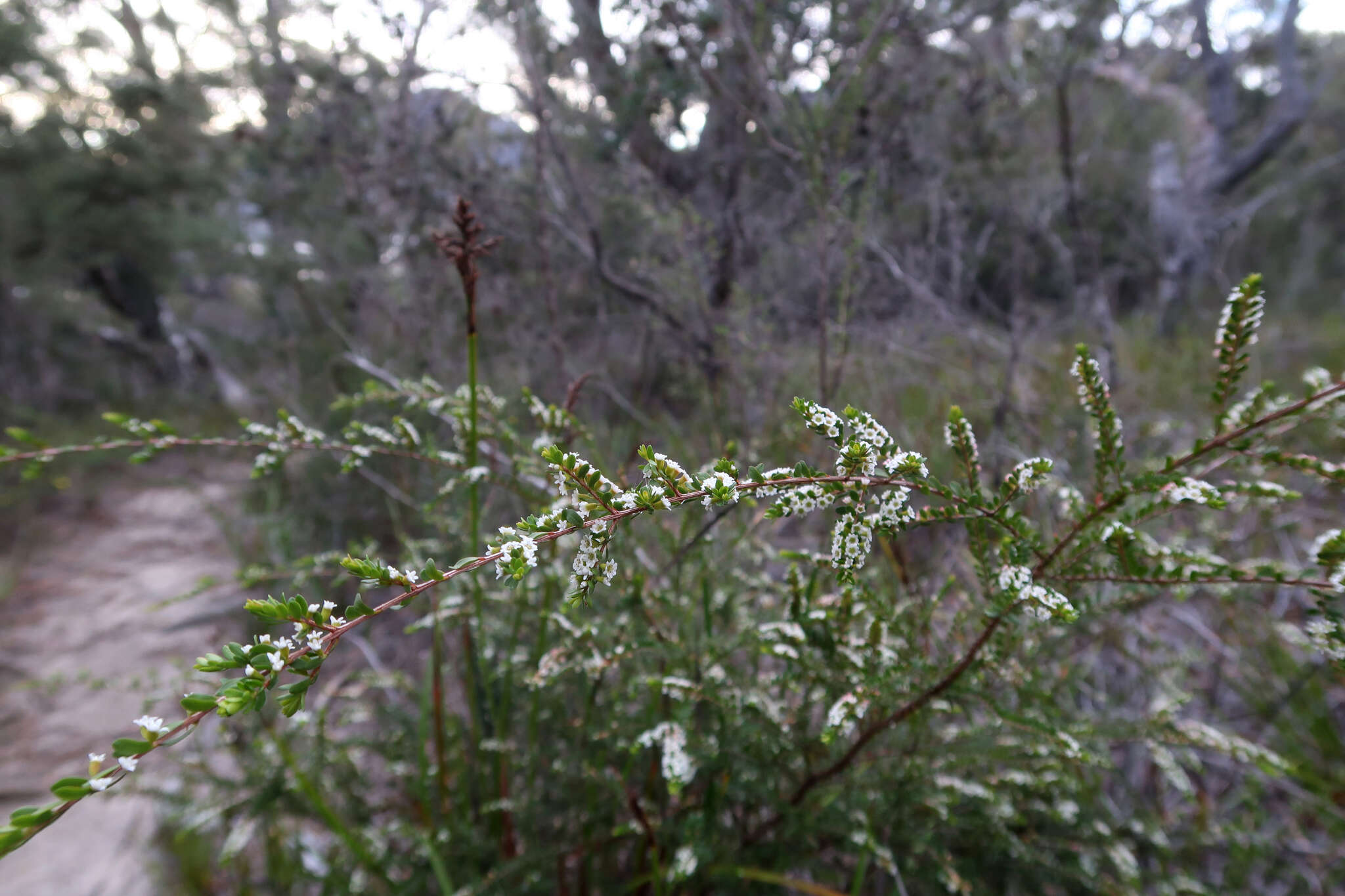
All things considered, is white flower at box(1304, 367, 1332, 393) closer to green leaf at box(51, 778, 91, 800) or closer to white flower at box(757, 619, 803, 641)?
white flower at box(757, 619, 803, 641)

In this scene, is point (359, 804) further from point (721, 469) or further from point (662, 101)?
point (662, 101)

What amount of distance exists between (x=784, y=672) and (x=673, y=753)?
288mm

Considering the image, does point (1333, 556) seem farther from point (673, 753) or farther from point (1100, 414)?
point (673, 753)

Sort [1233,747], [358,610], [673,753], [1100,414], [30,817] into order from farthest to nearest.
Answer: [1233,747], [673,753], [1100,414], [358,610], [30,817]

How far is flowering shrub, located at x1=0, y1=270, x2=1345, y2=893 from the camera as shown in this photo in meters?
0.69

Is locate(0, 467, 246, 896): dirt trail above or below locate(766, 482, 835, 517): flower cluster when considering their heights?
below

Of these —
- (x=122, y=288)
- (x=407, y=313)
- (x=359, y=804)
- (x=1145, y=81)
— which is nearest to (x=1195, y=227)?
(x=1145, y=81)

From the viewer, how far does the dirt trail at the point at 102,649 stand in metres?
2.11

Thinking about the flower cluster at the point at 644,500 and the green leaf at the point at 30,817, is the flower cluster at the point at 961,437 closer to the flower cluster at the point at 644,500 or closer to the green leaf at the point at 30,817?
the flower cluster at the point at 644,500

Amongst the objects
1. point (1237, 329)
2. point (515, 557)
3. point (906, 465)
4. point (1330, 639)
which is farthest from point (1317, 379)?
point (515, 557)

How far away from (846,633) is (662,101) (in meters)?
2.25

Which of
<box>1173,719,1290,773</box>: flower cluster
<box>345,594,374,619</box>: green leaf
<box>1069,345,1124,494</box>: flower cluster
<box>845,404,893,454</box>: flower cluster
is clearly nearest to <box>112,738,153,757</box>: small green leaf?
<box>345,594,374,619</box>: green leaf

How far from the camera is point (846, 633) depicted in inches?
44.8

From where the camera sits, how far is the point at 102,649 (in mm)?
3713
